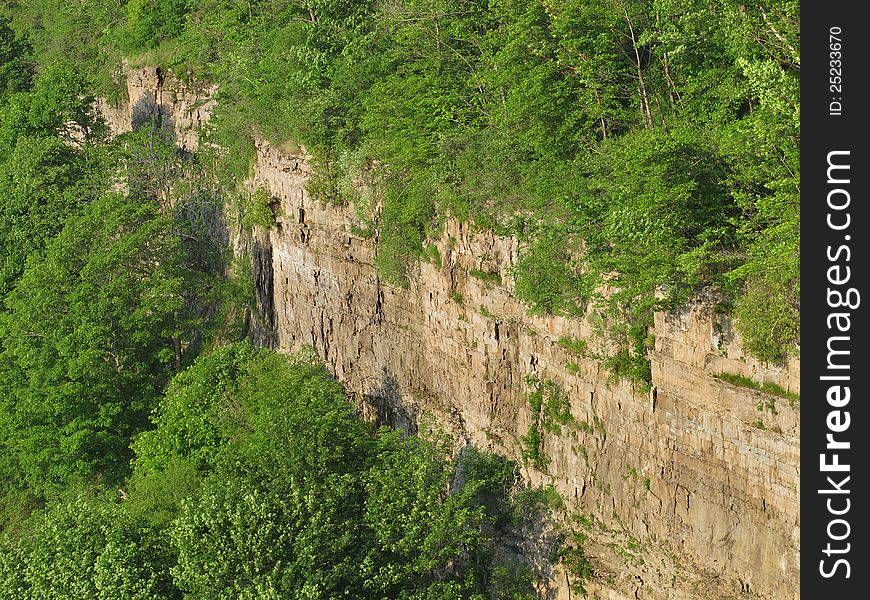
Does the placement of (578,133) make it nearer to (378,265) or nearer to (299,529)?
(378,265)

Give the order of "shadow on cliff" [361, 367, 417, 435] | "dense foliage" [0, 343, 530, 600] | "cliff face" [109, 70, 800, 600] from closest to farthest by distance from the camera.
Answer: "cliff face" [109, 70, 800, 600] < "dense foliage" [0, 343, 530, 600] < "shadow on cliff" [361, 367, 417, 435]

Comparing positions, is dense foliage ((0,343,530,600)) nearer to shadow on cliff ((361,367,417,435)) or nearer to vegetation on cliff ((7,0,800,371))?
shadow on cliff ((361,367,417,435))

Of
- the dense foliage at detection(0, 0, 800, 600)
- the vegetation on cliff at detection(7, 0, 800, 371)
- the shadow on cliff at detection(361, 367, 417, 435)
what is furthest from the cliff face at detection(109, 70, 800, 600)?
the vegetation on cliff at detection(7, 0, 800, 371)

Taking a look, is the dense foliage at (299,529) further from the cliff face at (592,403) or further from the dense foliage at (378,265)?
the cliff face at (592,403)

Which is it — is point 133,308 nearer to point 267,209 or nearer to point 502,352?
point 267,209

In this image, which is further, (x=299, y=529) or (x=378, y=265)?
(x=378, y=265)

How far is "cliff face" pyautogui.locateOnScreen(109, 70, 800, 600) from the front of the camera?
58.2 feet

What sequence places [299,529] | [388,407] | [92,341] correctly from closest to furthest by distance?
[299,529] → [388,407] → [92,341]

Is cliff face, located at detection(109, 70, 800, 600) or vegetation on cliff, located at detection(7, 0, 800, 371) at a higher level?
vegetation on cliff, located at detection(7, 0, 800, 371)

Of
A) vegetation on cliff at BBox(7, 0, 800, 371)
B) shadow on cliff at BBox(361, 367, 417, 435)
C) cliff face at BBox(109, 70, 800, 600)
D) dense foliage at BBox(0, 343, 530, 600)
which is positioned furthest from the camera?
shadow on cliff at BBox(361, 367, 417, 435)

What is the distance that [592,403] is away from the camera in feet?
70.0

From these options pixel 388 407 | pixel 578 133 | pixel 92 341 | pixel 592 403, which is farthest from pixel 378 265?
pixel 92 341

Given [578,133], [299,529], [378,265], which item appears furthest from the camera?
[378,265]

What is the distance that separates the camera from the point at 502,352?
952 inches
